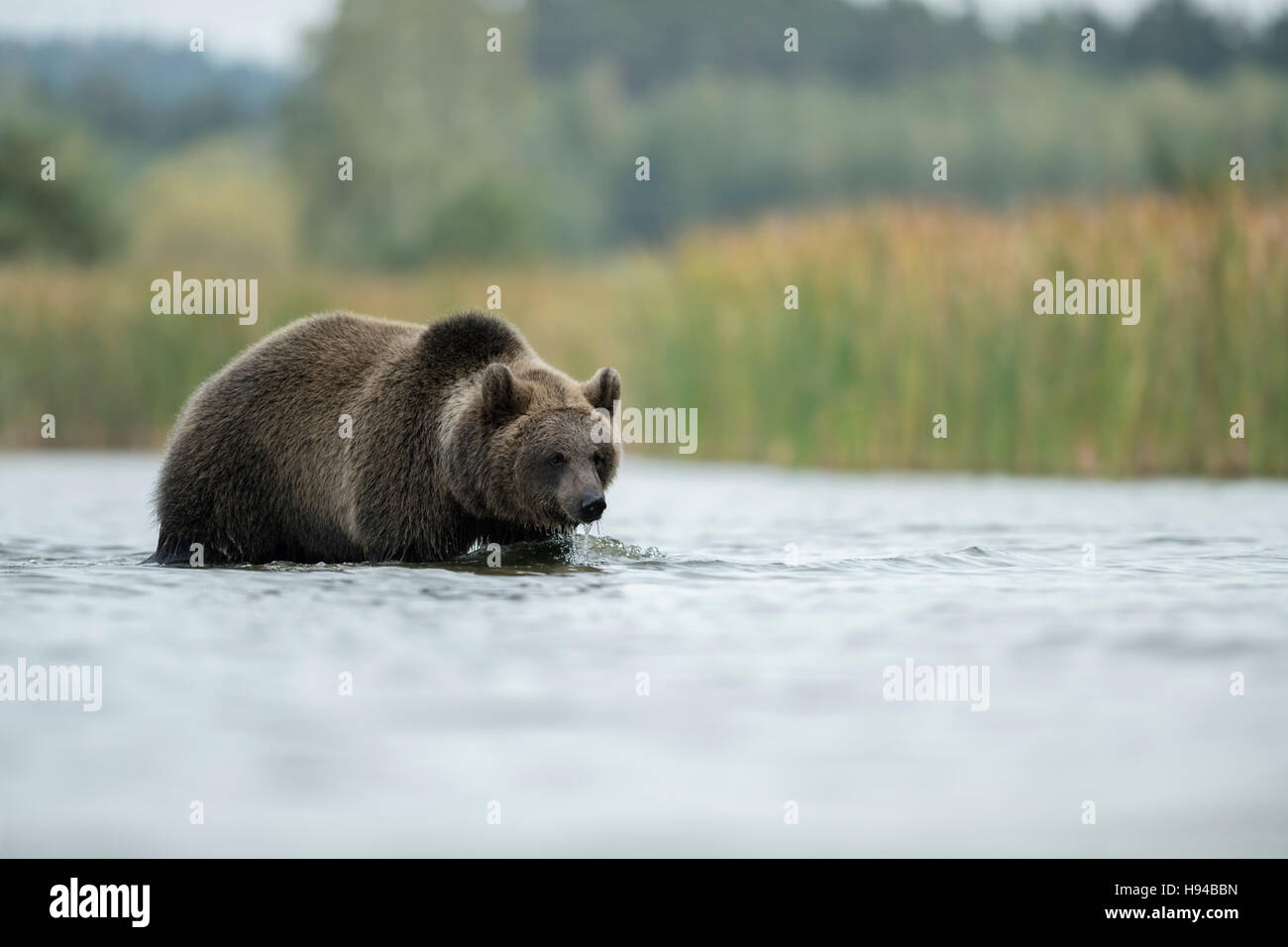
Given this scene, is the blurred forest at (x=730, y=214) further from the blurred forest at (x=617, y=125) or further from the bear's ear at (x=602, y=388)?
the bear's ear at (x=602, y=388)

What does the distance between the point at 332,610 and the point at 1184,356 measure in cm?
963

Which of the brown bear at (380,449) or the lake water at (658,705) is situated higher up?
the brown bear at (380,449)

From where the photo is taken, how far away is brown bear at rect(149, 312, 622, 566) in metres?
8.00

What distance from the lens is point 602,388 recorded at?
8508mm

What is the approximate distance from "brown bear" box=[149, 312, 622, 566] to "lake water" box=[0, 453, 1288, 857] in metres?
0.34

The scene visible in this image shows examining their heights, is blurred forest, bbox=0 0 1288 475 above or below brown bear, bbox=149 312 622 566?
above

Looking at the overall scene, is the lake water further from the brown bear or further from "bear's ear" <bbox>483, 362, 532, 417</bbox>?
"bear's ear" <bbox>483, 362, 532, 417</bbox>

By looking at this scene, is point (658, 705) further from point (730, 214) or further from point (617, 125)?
point (617, 125)

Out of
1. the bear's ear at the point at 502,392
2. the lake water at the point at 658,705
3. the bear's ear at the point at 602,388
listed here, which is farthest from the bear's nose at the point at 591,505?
the bear's ear at the point at 602,388

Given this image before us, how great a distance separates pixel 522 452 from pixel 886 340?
913cm

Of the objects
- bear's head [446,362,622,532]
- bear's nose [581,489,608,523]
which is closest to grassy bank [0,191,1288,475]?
bear's head [446,362,622,532]

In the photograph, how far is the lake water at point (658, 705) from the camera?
4.15 metres

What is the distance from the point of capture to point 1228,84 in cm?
4672

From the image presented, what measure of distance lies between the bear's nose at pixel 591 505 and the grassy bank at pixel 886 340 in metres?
8.07
